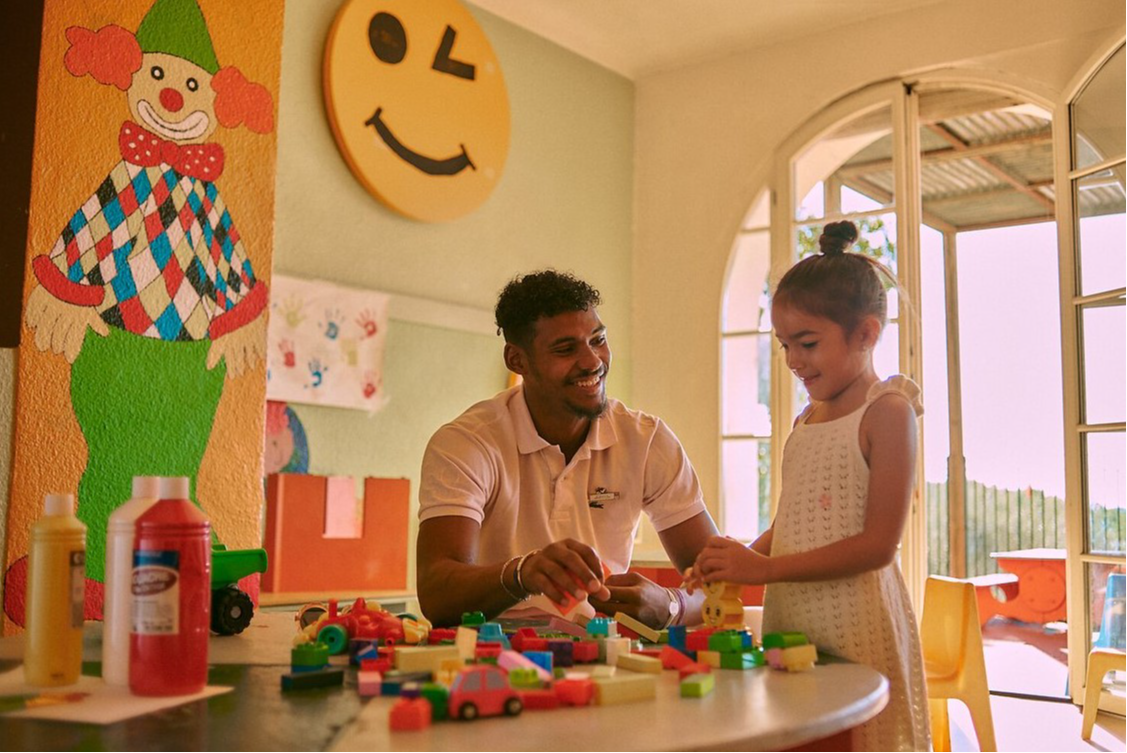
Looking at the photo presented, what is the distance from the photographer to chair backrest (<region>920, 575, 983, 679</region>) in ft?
10.4

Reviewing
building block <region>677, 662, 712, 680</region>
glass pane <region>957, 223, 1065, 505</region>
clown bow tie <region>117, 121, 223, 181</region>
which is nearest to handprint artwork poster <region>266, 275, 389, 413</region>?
clown bow tie <region>117, 121, 223, 181</region>

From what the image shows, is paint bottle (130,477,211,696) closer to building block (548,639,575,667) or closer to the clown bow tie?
building block (548,639,575,667)

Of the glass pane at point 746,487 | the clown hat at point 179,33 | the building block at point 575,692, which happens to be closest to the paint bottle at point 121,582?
the building block at point 575,692

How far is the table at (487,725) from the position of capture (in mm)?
893

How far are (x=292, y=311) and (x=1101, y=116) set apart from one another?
2858mm

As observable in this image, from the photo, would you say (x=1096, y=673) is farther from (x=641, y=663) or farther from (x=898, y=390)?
(x=641, y=663)

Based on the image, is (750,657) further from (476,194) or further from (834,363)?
(476,194)

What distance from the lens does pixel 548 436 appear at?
2.19 metres

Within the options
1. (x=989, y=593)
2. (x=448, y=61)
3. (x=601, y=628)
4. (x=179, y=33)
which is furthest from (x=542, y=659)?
(x=989, y=593)

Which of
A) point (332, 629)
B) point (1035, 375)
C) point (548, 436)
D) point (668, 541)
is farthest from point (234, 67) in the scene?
point (1035, 375)

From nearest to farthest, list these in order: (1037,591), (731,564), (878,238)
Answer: (731,564) → (878,238) → (1037,591)

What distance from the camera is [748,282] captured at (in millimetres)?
4711

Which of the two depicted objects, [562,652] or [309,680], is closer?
[309,680]

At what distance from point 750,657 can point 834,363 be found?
0.61m
